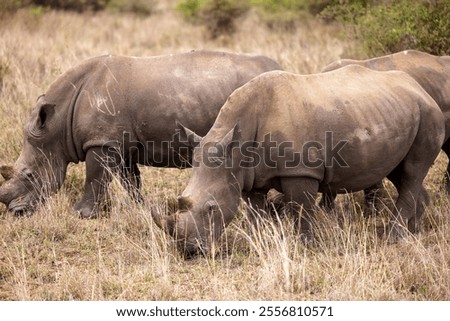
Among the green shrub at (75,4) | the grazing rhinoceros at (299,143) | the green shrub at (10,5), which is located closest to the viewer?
the grazing rhinoceros at (299,143)

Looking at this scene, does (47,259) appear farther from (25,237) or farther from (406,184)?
(406,184)

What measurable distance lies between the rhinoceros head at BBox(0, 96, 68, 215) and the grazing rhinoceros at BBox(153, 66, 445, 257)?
220 centimetres

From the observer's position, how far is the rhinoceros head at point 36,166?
27.9 ft

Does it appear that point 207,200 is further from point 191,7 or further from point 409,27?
point 191,7

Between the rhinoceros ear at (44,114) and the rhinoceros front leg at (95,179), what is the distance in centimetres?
60

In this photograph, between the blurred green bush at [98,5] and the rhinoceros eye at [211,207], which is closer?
the rhinoceros eye at [211,207]

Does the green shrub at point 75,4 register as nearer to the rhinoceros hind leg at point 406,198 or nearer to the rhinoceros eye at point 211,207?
the rhinoceros hind leg at point 406,198

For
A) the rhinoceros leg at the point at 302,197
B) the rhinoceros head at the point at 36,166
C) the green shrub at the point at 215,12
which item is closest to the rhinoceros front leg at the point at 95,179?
the rhinoceros head at the point at 36,166

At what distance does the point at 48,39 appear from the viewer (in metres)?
18.1

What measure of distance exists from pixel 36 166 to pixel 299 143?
321 cm

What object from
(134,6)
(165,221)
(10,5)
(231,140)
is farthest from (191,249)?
(134,6)

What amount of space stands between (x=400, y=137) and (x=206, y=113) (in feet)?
7.48

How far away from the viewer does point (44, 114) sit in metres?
8.60
